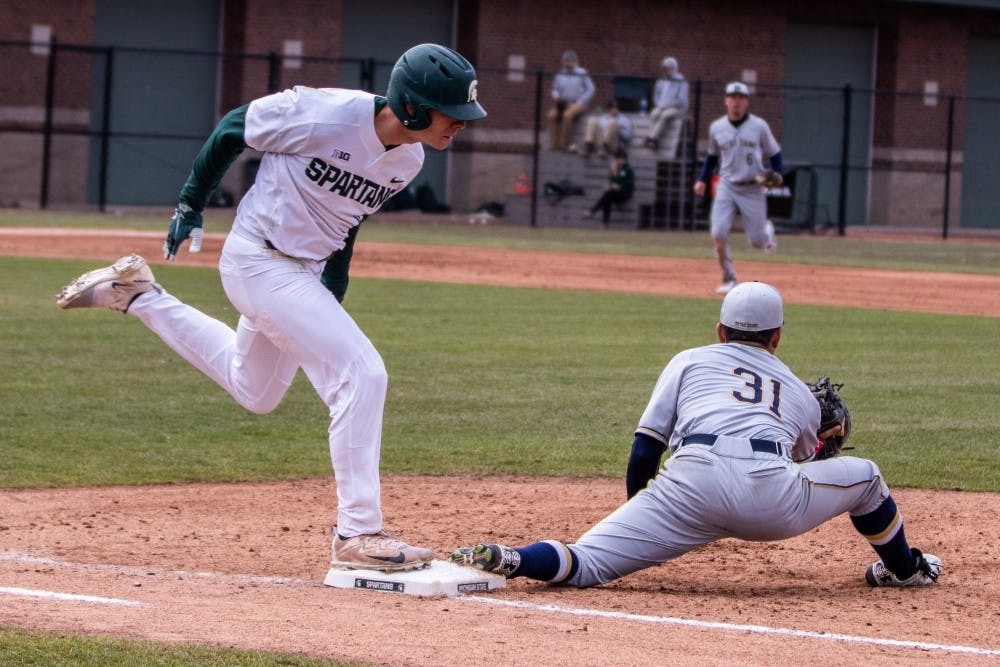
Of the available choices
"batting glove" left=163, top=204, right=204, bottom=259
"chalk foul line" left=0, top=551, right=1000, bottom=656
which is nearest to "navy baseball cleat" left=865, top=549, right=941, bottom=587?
"chalk foul line" left=0, top=551, right=1000, bottom=656

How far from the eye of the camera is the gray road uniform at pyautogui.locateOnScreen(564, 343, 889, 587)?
5.51 metres

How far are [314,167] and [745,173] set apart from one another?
1265 centimetres

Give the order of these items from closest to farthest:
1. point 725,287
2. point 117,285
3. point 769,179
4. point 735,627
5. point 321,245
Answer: point 735,627 → point 321,245 → point 117,285 → point 725,287 → point 769,179

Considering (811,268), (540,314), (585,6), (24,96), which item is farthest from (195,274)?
(585,6)

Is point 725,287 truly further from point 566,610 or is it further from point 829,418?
point 566,610

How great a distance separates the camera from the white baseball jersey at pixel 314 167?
5.49 meters

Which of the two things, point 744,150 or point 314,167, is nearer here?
point 314,167

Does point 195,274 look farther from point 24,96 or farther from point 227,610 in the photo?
point 24,96

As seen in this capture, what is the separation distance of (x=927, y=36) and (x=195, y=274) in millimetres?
29172

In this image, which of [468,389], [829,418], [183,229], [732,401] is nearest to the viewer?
[732,401]

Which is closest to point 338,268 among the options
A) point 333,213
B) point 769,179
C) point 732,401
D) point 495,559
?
point 333,213

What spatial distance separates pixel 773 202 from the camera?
1289 inches

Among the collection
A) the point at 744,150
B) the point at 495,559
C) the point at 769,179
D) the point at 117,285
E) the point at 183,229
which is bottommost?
the point at 495,559

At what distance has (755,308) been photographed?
5.73 metres
